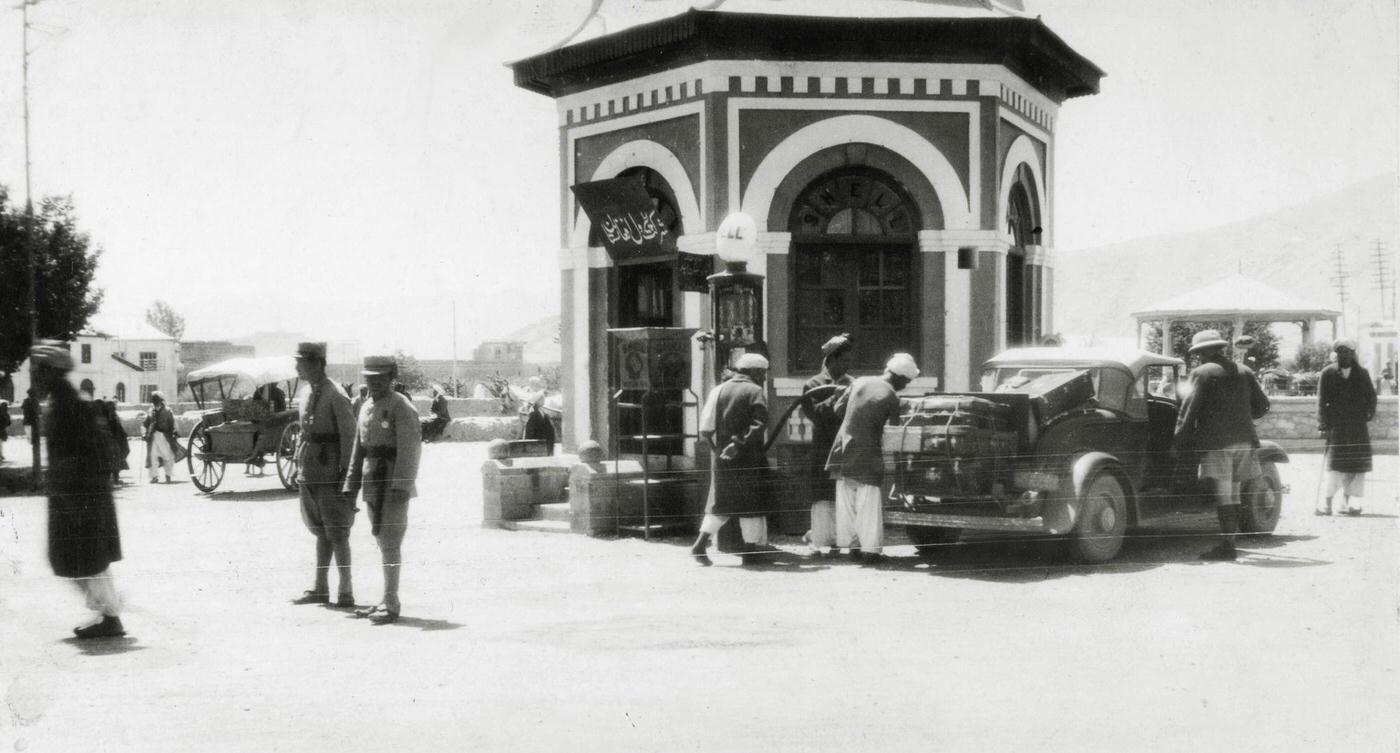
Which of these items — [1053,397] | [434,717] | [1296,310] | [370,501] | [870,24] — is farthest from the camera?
[1296,310]

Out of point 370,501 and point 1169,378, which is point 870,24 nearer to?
point 1169,378

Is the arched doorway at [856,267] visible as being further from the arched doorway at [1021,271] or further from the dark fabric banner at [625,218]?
the arched doorway at [1021,271]

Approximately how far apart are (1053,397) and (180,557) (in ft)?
26.5

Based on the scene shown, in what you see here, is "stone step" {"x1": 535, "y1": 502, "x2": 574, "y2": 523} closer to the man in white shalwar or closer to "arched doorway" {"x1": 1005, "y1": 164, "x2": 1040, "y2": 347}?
"arched doorway" {"x1": 1005, "y1": 164, "x2": 1040, "y2": 347}

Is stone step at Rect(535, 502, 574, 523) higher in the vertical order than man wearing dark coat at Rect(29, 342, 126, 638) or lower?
lower

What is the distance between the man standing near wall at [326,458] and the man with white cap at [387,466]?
1.44ft

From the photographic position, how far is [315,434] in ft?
26.9

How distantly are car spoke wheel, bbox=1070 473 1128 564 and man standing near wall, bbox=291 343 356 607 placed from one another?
17.9 feet

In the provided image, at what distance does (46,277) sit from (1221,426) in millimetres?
17163

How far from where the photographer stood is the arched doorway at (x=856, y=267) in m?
12.4

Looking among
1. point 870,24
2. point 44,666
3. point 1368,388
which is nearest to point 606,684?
point 44,666

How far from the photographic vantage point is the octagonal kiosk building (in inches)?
474

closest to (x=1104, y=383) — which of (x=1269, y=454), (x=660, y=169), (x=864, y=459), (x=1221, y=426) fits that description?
(x=1221, y=426)

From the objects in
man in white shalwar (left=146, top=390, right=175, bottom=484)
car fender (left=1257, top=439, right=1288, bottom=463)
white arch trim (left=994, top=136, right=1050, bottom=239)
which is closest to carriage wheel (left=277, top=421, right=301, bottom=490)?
man in white shalwar (left=146, top=390, right=175, bottom=484)
